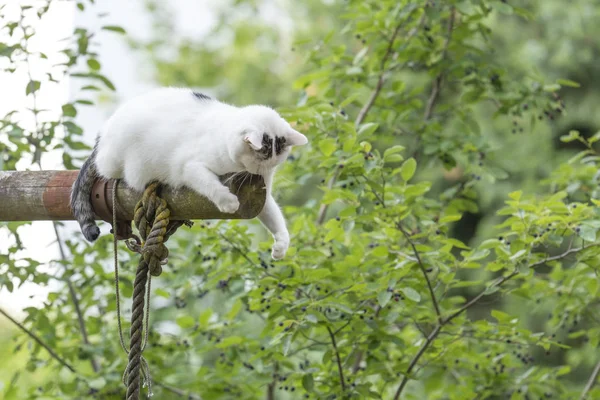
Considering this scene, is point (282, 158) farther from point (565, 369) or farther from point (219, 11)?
point (219, 11)

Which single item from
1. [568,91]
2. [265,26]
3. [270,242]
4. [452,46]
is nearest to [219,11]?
[265,26]

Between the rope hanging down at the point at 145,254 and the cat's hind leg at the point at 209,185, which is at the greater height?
the cat's hind leg at the point at 209,185

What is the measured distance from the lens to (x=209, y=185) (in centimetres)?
170

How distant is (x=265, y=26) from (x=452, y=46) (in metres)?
5.14

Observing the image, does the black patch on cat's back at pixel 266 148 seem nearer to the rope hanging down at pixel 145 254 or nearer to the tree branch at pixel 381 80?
the rope hanging down at pixel 145 254

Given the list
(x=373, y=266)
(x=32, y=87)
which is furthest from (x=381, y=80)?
(x=32, y=87)

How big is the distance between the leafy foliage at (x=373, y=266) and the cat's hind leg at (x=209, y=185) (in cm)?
66

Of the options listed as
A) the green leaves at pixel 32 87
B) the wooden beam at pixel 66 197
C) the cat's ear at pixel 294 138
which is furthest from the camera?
the green leaves at pixel 32 87

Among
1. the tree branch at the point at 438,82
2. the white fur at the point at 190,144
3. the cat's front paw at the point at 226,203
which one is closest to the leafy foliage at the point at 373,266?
the tree branch at the point at 438,82

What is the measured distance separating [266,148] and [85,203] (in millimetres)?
501

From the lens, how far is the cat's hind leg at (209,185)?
5.43 ft

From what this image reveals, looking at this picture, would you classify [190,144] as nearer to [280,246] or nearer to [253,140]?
[253,140]

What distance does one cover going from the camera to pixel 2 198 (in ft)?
6.38

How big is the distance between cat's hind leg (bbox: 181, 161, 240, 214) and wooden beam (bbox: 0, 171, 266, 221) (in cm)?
3
